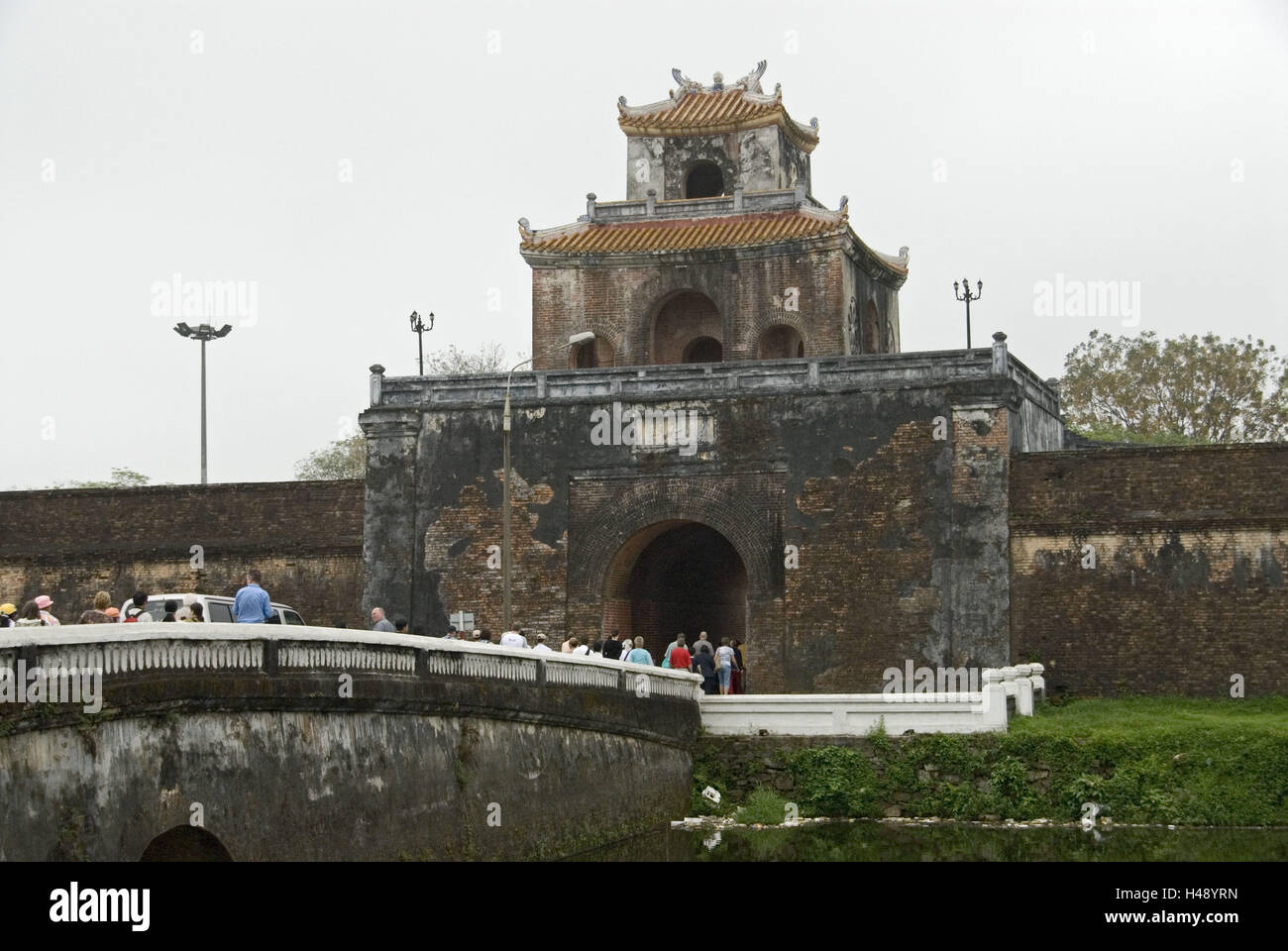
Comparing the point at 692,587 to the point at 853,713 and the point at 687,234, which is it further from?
the point at 853,713

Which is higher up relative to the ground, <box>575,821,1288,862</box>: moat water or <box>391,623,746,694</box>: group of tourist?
<box>391,623,746,694</box>: group of tourist

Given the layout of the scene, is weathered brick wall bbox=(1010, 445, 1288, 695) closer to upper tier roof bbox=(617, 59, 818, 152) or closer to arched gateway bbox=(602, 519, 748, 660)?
arched gateway bbox=(602, 519, 748, 660)

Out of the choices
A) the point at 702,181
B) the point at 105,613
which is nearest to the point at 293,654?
the point at 105,613

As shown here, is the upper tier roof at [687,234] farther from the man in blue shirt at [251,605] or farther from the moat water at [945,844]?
the man in blue shirt at [251,605]

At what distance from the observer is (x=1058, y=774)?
23875 mm

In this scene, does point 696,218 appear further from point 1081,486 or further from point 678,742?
point 678,742

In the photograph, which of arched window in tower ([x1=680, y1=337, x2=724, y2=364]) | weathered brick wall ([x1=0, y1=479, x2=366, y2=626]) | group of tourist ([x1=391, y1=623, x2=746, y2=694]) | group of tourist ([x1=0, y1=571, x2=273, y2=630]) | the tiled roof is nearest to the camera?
group of tourist ([x1=0, y1=571, x2=273, y2=630])

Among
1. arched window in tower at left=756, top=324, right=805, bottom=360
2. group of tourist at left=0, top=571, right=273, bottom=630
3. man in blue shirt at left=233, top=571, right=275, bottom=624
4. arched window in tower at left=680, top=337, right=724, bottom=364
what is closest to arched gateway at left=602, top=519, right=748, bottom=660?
arched window in tower at left=680, top=337, right=724, bottom=364

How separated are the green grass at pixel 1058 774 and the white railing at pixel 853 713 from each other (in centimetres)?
21

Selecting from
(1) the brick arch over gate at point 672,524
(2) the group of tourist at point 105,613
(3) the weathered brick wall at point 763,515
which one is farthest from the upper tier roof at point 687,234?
(2) the group of tourist at point 105,613

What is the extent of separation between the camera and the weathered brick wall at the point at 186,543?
33469mm

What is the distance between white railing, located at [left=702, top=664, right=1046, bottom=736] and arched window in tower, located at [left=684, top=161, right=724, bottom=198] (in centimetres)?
1389

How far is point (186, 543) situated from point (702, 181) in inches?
466

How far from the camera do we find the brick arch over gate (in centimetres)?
3127
